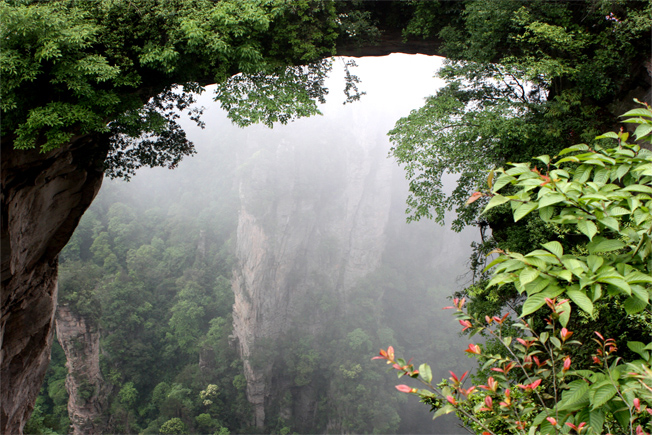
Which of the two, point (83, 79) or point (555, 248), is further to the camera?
point (83, 79)

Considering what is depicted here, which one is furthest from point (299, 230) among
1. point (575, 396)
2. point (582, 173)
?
Result: point (575, 396)

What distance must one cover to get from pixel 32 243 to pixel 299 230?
2840 cm

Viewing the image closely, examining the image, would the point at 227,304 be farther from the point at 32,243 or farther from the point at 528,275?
the point at 528,275

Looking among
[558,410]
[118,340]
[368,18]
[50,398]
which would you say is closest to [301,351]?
[118,340]

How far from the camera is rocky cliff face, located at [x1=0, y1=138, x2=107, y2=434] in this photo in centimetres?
499

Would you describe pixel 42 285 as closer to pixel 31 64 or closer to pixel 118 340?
pixel 31 64

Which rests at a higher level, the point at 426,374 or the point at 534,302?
the point at 534,302

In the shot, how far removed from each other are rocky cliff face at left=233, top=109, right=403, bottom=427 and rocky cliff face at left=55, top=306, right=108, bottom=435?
9.67 m

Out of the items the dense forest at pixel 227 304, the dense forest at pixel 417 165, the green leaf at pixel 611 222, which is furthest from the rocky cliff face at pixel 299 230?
the green leaf at pixel 611 222

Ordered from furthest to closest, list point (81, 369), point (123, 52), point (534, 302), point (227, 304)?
point (227, 304), point (81, 369), point (123, 52), point (534, 302)

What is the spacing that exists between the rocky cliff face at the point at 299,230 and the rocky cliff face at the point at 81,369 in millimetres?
9668

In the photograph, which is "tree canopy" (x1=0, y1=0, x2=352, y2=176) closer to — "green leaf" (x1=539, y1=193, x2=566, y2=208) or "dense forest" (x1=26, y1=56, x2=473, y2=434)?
"green leaf" (x1=539, y1=193, x2=566, y2=208)

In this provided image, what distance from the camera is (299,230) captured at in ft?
112

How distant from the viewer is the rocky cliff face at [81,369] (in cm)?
1673
